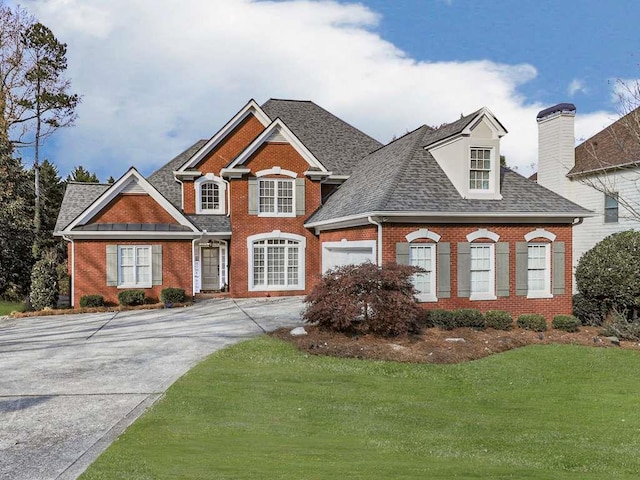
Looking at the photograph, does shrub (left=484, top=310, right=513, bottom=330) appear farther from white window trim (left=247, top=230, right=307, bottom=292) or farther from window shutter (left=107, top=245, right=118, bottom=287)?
window shutter (left=107, top=245, right=118, bottom=287)

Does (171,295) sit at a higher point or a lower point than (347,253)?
lower

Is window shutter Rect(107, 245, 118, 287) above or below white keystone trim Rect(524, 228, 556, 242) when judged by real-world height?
below

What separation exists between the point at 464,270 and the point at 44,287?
54.2 ft

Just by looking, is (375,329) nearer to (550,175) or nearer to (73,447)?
(73,447)

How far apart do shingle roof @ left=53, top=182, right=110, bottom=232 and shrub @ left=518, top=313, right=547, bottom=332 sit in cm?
1899

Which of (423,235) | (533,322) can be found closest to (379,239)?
(423,235)

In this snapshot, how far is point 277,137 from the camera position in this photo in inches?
999

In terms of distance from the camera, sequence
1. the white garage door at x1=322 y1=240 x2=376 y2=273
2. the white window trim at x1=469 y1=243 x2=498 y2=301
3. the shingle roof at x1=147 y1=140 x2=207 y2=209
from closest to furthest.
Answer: the white window trim at x1=469 y1=243 x2=498 y2=301, the white garage door at x1=322 y1=240 x2=376 y2=273, the shingle roof at x1=147 y1=140 x2=207 y2=209

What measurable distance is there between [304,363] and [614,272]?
42.5 feet

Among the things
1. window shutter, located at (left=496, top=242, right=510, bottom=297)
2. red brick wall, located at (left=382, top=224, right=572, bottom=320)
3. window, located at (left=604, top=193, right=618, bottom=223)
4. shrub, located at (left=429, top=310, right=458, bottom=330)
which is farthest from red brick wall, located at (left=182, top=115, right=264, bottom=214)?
window, located at (left=604, top=193, right=618, bottom=223)

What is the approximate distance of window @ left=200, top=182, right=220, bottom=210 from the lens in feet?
90.6

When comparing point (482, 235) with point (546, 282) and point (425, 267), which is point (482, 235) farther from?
point (546, 282)

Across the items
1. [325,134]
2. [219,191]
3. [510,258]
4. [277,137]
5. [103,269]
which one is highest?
[325,134]

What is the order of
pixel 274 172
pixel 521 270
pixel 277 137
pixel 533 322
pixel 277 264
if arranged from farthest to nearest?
pixel 277 264, pixel 274 172, pixel 277 137, pixel 521 270, pixel 533 322
